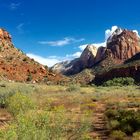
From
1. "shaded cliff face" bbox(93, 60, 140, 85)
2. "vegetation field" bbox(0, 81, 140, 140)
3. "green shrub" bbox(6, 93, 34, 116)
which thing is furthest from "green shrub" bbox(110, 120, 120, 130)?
"shaded cliff face" bbox(93, 60, 140, 85)

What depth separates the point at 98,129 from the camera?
21547 mm

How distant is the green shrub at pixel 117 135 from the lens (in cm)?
1825

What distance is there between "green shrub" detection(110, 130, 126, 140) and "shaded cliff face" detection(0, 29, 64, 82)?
6117 centimetres

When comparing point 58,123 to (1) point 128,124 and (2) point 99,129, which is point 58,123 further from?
(2) point 99,129

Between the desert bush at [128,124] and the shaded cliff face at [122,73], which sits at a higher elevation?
the shaded cliff face at [122,73]

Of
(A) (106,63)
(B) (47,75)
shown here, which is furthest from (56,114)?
(A) (106,63)

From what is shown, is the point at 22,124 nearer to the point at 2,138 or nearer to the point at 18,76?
the point at 2,138

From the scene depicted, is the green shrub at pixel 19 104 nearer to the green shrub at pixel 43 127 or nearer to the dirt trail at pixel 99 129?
the dirt trail at pixel 99 129

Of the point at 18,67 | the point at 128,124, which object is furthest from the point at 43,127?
the point at 18,67

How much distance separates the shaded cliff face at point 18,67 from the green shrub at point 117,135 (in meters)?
61.2

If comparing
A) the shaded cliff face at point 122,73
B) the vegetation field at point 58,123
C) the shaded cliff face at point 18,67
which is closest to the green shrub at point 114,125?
the vegetation field at point 58,123

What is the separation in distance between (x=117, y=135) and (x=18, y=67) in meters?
66.9

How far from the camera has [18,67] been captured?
83875mm

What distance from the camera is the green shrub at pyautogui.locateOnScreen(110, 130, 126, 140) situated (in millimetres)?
18245
